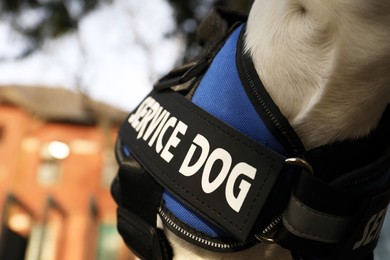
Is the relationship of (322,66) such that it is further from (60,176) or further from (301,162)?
(60,176)

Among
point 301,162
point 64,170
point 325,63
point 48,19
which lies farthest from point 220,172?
point 64,170

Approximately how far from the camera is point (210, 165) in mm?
723

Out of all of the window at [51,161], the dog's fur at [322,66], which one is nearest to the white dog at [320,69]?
the dog's fur at [322,66]

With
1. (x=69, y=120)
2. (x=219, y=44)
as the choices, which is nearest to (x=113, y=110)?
(x=69, y=120)

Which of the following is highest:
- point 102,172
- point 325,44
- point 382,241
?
point 325,44

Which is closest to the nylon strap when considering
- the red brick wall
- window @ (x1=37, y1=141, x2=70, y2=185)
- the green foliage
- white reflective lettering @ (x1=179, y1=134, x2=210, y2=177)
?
white reflective lettering @ (x1=179, y1=134, x2=210, y2=177)

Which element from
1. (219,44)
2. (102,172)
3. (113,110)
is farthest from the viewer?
(113,110)

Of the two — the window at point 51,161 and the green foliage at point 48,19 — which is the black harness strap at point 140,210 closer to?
the green foliage at point 48,19

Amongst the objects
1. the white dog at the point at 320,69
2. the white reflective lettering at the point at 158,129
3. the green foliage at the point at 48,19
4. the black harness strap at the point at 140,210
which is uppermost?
the white dog at the point at 320,69

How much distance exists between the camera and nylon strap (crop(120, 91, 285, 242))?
2.21 feet

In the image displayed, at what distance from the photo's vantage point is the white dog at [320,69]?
2.03 feet

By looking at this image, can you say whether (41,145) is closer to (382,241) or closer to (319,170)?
(382,241)

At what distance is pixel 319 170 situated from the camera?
27.3 inches

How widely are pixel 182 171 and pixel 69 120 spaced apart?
948 cm
